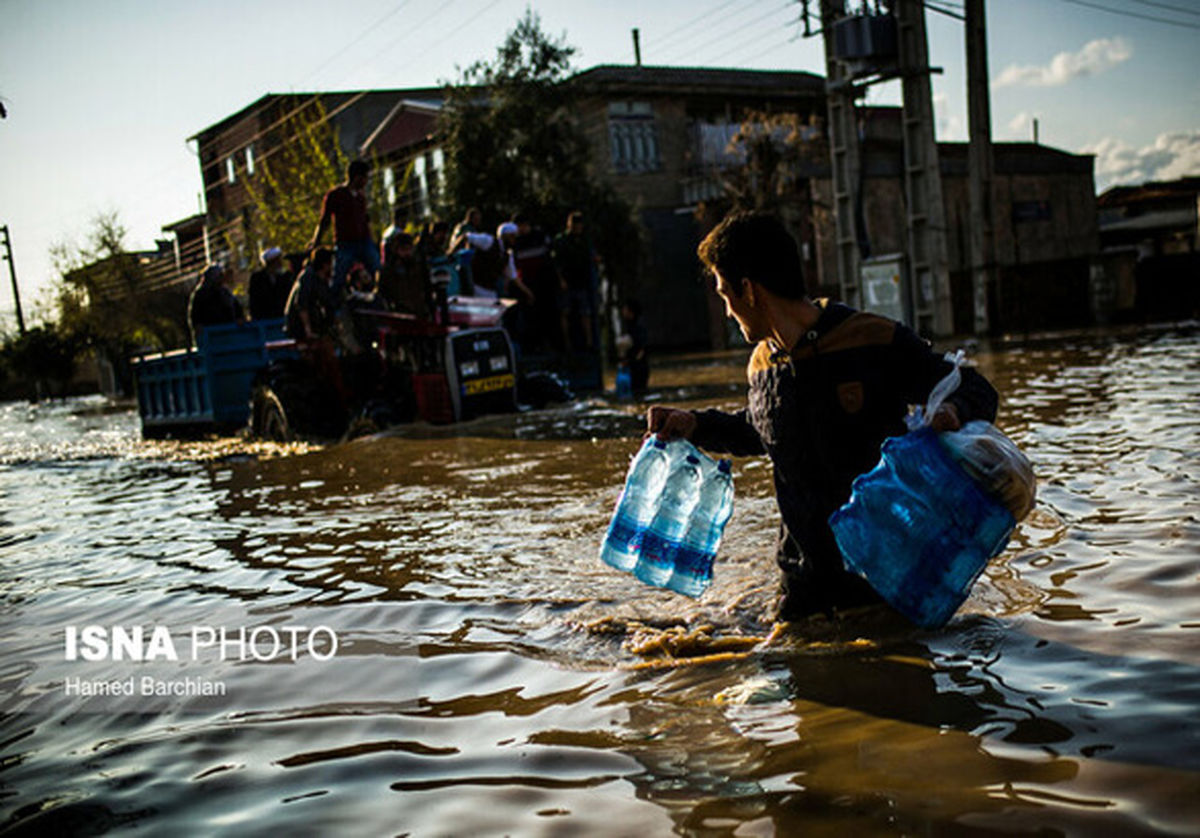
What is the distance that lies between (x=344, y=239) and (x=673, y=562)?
29.2ft

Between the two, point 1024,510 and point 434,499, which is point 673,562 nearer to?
point 1024,510

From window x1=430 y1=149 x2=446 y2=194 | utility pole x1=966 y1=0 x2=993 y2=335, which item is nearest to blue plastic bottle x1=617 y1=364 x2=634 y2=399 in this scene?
utility pole x1=966 y1=0 x2=993 y2=335

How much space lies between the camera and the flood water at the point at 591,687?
7.74 feet

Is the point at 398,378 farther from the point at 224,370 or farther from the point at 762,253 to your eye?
the point at 762,253

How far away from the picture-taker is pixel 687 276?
35281 mm

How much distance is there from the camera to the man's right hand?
369 cm

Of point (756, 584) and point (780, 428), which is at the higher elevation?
point (780, 428)

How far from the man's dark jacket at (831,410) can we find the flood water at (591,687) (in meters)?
0.22

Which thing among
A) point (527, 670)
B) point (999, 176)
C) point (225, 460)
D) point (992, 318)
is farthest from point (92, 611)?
point (999, 176)

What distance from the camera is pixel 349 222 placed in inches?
458

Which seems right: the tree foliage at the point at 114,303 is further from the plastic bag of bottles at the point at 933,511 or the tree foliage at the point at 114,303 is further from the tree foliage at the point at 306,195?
the plastic bag of bottles at the point at 933,511

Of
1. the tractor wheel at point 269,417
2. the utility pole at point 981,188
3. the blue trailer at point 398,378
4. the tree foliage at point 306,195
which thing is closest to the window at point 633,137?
the tree foliage at point 306,195

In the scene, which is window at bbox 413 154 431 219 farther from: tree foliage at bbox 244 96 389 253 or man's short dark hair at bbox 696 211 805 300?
man's short dark hair at bbox 696 211 805 300

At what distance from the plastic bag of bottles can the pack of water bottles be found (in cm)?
89
